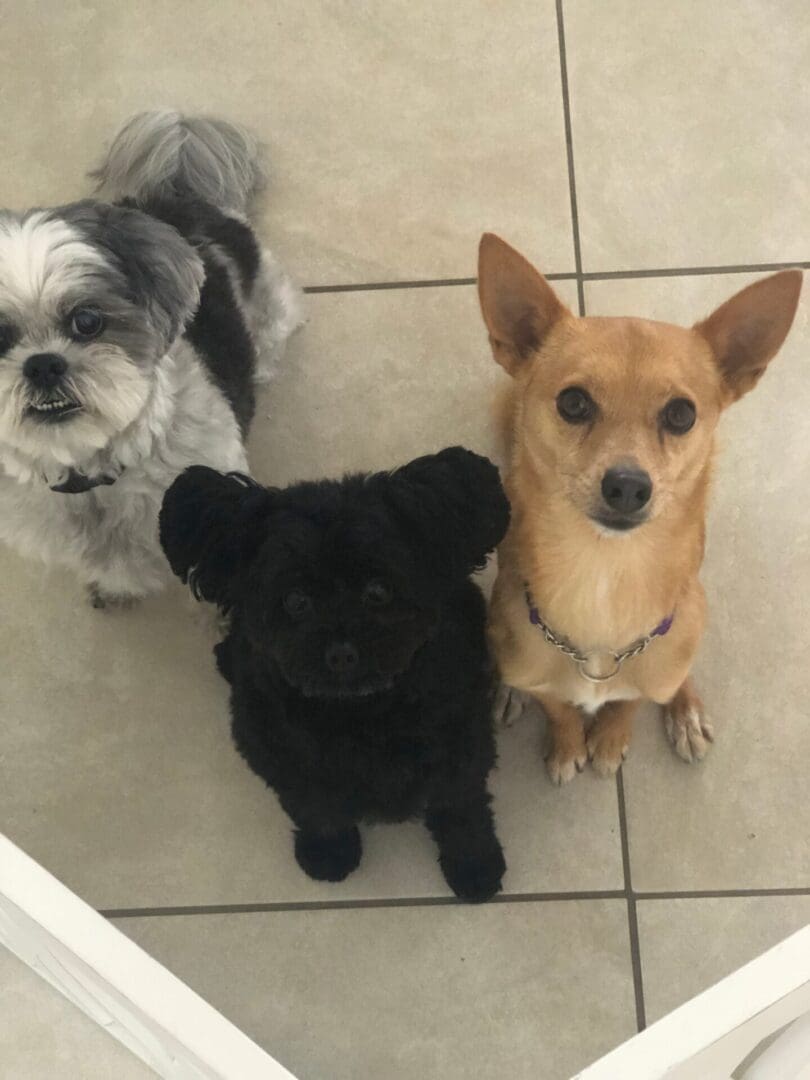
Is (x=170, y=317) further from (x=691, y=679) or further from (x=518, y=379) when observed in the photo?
(x=691, y=679)

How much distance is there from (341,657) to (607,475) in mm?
397

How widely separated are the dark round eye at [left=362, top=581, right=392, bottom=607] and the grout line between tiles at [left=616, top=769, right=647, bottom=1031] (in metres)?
0.80

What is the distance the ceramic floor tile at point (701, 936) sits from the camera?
1.71 m

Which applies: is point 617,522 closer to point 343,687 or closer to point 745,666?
point 343,687

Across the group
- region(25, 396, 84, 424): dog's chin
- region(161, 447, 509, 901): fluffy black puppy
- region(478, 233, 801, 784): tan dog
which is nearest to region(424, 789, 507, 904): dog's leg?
region(161, 447, 509, 901): fluffy black puppy

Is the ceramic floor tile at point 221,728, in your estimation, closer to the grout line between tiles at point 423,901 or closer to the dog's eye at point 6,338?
the grout line between tiles at point 423,901

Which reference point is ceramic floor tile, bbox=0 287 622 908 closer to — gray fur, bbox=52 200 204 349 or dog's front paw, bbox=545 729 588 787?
dog's front paw, bbox=545 729 588 787

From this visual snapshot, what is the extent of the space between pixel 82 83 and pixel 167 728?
155 centimetres

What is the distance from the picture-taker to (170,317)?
1.48 m

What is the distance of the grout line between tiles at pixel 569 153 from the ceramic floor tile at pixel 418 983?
1256 millimetres

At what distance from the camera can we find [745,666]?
1904 millimetres

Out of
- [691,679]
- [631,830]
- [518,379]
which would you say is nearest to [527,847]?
[631,830]

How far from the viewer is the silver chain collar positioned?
4.85 ft

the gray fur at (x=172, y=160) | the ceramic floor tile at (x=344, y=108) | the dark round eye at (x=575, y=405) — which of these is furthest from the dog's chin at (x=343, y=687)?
the ceramic floor tile at (x=344, y=108)
